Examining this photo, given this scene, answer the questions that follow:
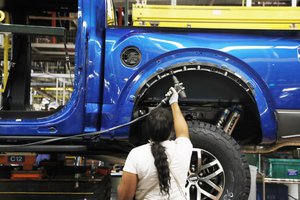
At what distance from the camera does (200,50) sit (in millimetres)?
3053

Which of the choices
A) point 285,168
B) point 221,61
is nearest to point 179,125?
point 221,61

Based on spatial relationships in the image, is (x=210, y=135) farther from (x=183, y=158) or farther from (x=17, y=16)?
(x=17, y=16)

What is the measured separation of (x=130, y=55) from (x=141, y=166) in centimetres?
117

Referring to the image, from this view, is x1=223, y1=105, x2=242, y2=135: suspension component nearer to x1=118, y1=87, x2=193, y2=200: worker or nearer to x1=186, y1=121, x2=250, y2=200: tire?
x1=186, y1=121, x2=250, y2=200: tire

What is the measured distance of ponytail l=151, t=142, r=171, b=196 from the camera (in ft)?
6.93

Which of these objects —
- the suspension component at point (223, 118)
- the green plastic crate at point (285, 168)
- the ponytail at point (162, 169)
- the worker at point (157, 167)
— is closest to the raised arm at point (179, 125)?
the worker at point (157, 167)

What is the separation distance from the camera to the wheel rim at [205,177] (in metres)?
2.95

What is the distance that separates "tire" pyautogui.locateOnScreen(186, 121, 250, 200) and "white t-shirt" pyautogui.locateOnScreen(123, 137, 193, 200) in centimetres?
70

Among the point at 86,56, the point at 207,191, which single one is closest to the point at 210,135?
the point at 207,191

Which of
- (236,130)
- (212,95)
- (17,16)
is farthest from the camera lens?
(17,16)

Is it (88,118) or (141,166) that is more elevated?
(88,118)

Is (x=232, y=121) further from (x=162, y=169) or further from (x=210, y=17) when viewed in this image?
(x=162, y=169)

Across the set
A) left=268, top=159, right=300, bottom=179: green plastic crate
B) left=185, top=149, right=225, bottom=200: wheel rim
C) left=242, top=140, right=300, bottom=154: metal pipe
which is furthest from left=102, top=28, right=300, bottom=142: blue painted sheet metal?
left=268, top=159, right=300, bottom=179: green plastic crate

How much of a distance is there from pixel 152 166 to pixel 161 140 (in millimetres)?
161
